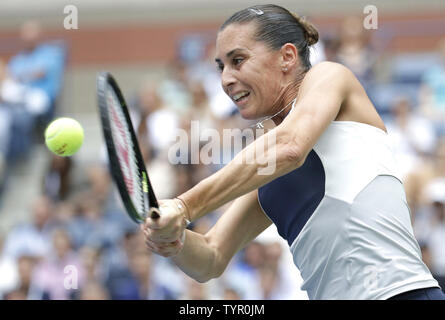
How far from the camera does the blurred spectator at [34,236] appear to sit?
766cm

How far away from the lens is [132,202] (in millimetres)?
2557

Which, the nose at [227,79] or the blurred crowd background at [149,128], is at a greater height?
the nose at [227,79]

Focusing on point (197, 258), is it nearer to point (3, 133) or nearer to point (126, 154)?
point (126, 154)

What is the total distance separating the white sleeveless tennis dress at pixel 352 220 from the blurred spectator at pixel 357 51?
474 cm

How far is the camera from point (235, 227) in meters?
3.40

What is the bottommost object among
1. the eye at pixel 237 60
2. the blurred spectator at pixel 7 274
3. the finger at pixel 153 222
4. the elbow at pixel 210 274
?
the blurred spectator at pixel 7 274

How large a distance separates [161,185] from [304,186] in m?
4.71

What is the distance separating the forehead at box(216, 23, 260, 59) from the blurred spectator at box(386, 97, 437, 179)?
165 inches

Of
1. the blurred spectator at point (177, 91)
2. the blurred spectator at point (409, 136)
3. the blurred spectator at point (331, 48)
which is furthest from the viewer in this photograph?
the blurred spectator at point (177, 91)

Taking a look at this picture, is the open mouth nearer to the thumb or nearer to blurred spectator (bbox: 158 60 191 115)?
the thumb

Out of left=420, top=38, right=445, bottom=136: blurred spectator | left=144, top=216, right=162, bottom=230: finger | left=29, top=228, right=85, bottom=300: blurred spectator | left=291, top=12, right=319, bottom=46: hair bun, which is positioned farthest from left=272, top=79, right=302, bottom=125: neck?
left=420, top=38, right=445, bottom=136: blurred spectator

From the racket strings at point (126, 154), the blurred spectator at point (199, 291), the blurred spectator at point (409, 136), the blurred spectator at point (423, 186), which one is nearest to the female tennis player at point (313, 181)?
the racket strings at point (126, 154)

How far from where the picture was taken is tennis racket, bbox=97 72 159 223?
252 centimetres

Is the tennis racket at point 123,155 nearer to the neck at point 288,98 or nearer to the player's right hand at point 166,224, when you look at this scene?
the player's right hand at point 166,224
